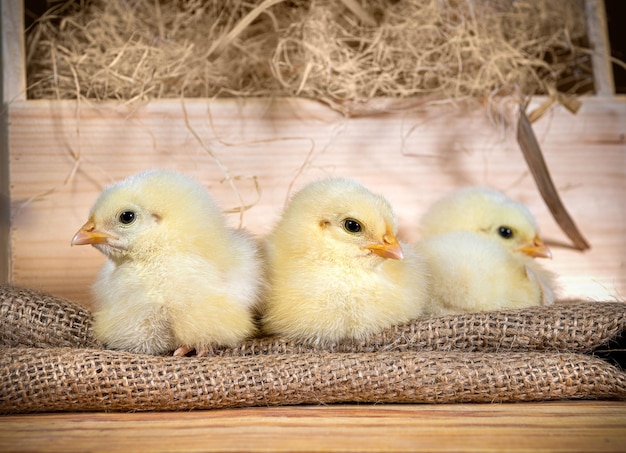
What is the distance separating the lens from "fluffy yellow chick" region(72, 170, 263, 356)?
4.58 feet

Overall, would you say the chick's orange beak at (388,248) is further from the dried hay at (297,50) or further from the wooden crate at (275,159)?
the dried hay at (297,50)

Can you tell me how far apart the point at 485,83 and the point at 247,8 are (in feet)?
2.77

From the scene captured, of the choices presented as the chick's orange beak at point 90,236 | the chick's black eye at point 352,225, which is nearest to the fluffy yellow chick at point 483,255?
the chick's black eye at point 352,225

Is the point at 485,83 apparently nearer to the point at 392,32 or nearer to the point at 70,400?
the point at 392,32

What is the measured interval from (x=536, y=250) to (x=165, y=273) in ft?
3.53

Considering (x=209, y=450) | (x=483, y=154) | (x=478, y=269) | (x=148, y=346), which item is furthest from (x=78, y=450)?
(x=483, y=154)

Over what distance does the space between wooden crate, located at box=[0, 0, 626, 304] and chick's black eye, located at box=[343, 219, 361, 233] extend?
2.12 feet

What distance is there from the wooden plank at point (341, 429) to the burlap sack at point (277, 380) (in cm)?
3

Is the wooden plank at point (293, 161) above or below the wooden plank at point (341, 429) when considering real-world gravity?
above

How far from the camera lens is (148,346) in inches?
55.8

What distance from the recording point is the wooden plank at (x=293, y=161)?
201cm

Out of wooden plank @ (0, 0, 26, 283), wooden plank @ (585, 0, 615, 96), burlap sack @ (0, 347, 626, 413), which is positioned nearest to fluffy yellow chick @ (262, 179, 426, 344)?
burlap sack @ (0, 347, 626, 413)

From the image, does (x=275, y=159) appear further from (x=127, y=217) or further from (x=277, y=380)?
(x=277, y=380)

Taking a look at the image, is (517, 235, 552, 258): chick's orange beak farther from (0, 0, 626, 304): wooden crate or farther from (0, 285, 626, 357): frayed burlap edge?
(0, 285, 626, 357): frayed burlap edge
